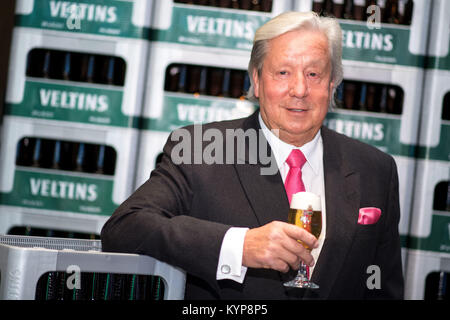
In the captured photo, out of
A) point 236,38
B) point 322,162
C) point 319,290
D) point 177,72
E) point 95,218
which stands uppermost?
point 236,38

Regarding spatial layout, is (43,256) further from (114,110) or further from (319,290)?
(114,110)

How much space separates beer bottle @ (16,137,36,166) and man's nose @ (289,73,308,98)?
1.94 m

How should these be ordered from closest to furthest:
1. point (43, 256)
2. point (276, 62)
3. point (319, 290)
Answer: point (43, 256) < point (319, 290) < point (276, 62)

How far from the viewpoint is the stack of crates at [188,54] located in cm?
310

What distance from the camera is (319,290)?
5.26 ft

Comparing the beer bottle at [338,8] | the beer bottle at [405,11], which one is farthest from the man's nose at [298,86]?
the beer bottle at [405,11]

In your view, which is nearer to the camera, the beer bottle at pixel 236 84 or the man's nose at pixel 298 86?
the man's nose at pixel 298 86

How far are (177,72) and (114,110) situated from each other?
1.36 ft

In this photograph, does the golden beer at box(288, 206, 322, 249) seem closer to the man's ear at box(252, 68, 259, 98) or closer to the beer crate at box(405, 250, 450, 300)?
the man's ear at box(252, 68, 259, 98)

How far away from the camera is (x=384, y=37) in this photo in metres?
3.11

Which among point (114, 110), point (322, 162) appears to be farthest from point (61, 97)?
point (322, 162)

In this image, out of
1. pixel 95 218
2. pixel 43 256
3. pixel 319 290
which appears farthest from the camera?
pixel 95 218

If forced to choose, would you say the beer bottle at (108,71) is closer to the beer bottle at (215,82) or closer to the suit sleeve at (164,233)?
the beer bottle at (215,82)

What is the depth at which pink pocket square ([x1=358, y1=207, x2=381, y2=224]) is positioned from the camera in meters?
1.71
